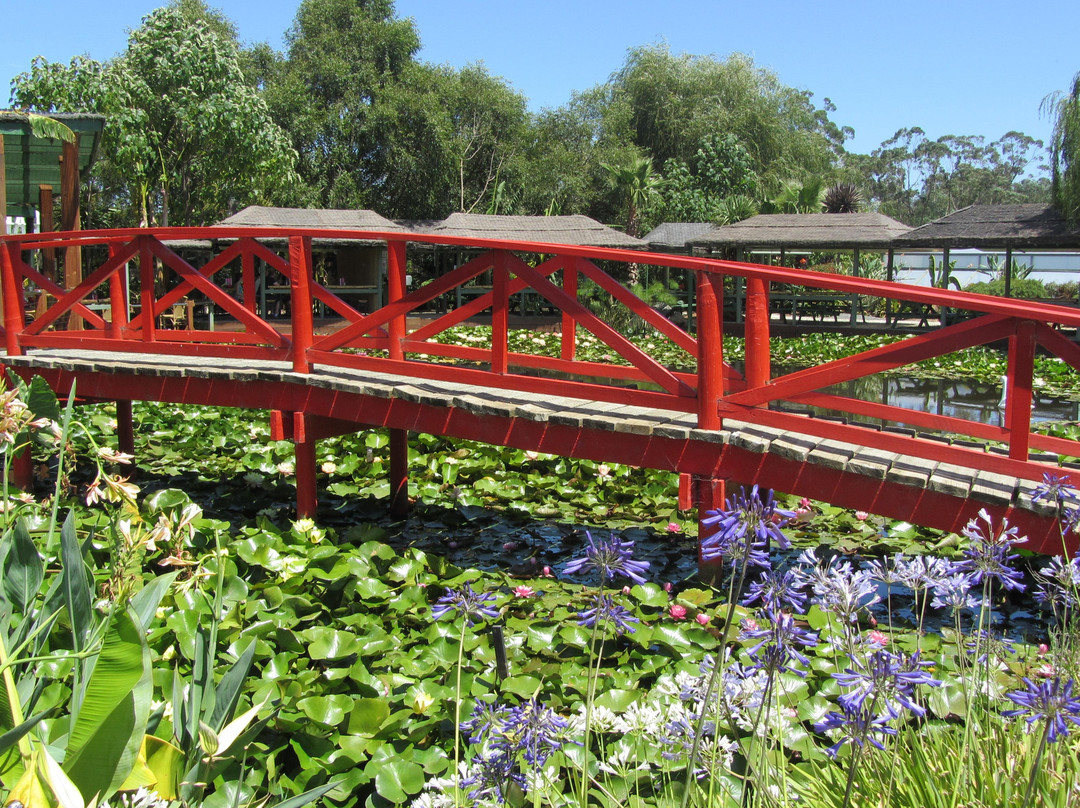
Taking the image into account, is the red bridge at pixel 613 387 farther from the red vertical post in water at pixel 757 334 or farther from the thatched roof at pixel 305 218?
the thatched roof at pixel 305 218

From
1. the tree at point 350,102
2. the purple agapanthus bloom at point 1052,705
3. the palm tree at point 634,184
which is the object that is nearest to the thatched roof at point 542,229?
the palm tree at point 634,184

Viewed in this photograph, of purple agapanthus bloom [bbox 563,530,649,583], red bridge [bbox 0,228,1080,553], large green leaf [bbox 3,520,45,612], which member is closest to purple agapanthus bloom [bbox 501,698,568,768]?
purple agapanthus bloom [bbox 563,530,649,583]

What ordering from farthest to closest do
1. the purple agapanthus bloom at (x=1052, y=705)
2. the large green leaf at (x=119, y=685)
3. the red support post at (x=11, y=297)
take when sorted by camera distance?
the red support post at (x=11, y=297), the large green leaf at (x=119, y=685), the purple agapanthus bloom at (x=1052, y=705)

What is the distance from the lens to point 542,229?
24.7 metres

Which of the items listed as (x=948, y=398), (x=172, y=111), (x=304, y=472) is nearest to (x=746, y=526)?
(x=304, y=472)

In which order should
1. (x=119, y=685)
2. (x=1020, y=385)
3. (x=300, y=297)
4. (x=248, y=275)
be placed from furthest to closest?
(x=248, y=275) < (x=300, y=297) < (x=1020, y=385) < (x=119, y=685)

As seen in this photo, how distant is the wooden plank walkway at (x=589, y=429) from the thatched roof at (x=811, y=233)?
1778 centimetres

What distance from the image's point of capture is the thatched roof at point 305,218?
857 inches

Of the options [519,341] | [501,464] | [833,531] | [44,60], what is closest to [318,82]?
[44,60]

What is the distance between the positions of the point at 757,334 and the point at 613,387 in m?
0.78

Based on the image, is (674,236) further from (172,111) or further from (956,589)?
(956,589)

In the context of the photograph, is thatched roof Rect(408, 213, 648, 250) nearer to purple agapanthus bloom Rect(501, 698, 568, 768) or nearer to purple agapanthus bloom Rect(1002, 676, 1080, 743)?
purple agapanthus bloom Rect(501, 698, 568, 768)

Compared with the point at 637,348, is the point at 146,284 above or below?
above

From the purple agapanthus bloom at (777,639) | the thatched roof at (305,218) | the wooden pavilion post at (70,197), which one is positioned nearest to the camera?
the purple agapanthus bloom at (777,639)
